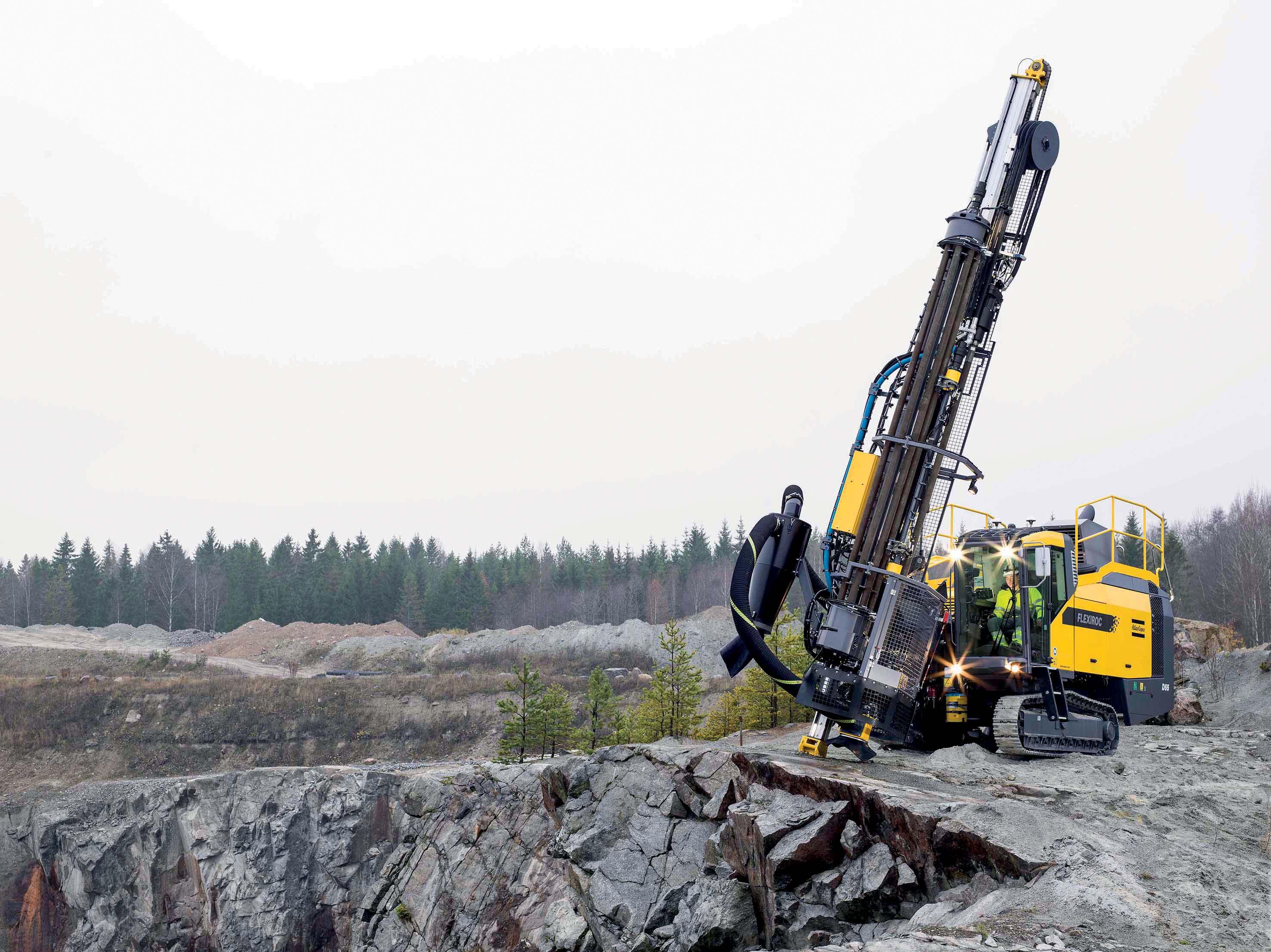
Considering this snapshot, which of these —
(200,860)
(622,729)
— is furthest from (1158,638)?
(200,860)

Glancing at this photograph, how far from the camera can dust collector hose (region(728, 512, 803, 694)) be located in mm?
12477

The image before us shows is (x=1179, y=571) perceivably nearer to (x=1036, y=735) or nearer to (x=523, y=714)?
(x=523, y=714)

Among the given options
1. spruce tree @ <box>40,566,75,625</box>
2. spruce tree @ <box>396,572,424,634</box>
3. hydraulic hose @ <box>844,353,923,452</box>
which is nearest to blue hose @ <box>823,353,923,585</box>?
hydraulic hose @ <box>844,353,923,452</box>

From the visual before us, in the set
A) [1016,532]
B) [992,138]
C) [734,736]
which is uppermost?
[992,138]

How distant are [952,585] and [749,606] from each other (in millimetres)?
3825

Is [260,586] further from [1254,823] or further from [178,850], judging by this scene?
[1254,823]

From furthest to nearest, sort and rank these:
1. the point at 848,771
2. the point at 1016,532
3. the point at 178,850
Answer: the point at 178,850
the point at 1016,532
the point at 848,771

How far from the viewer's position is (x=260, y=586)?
320 feet

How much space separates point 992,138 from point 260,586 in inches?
3820

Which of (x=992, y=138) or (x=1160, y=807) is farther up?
(x=992, y=138)

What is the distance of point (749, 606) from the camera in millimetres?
12547

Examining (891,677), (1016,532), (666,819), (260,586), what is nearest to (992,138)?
(1016,532)

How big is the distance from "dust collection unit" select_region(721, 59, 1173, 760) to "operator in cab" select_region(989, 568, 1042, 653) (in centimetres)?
2

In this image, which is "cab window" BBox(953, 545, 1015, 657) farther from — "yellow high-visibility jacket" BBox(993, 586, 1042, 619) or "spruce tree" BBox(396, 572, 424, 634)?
"spruce tree" BBox(396, 572, 424, 634)
